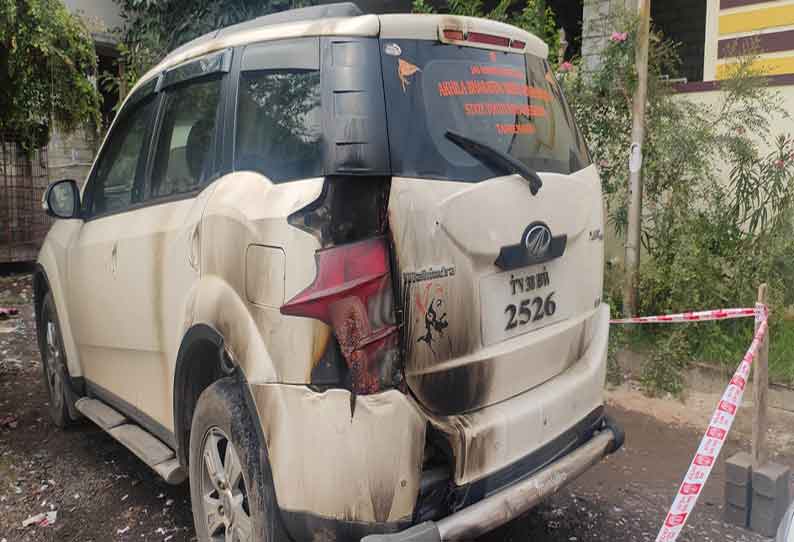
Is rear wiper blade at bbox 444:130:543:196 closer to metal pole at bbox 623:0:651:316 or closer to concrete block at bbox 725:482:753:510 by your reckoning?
concrete block at bbox 725:482:753:510

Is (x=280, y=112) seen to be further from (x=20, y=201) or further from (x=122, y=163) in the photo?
(x=20, y=201)

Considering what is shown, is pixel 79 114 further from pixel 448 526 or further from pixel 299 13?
pixel 448 526

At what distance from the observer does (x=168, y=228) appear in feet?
9.94

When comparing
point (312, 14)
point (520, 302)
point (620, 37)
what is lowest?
point (520, 302)

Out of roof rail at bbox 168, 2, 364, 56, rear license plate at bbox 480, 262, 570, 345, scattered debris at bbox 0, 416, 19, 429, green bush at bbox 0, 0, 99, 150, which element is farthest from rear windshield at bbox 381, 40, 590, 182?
green bush at bbox 0, 0, 99, 150

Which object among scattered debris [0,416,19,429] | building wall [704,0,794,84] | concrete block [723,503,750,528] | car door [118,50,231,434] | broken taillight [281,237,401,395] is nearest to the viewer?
broken taillight [281,237,401,395]

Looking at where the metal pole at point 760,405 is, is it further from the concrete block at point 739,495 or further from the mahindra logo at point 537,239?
the mahindra logo at point 537,239

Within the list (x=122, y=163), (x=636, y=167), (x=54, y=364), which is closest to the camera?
(x=122, y=163)

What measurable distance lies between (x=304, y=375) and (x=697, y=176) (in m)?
3.98

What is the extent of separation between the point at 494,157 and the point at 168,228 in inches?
56.3

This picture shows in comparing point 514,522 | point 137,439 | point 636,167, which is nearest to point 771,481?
point 514,522

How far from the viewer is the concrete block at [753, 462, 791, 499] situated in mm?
3208

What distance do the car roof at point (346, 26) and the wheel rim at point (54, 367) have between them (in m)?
2.49

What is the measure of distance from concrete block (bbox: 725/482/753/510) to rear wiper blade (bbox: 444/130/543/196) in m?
1.86
